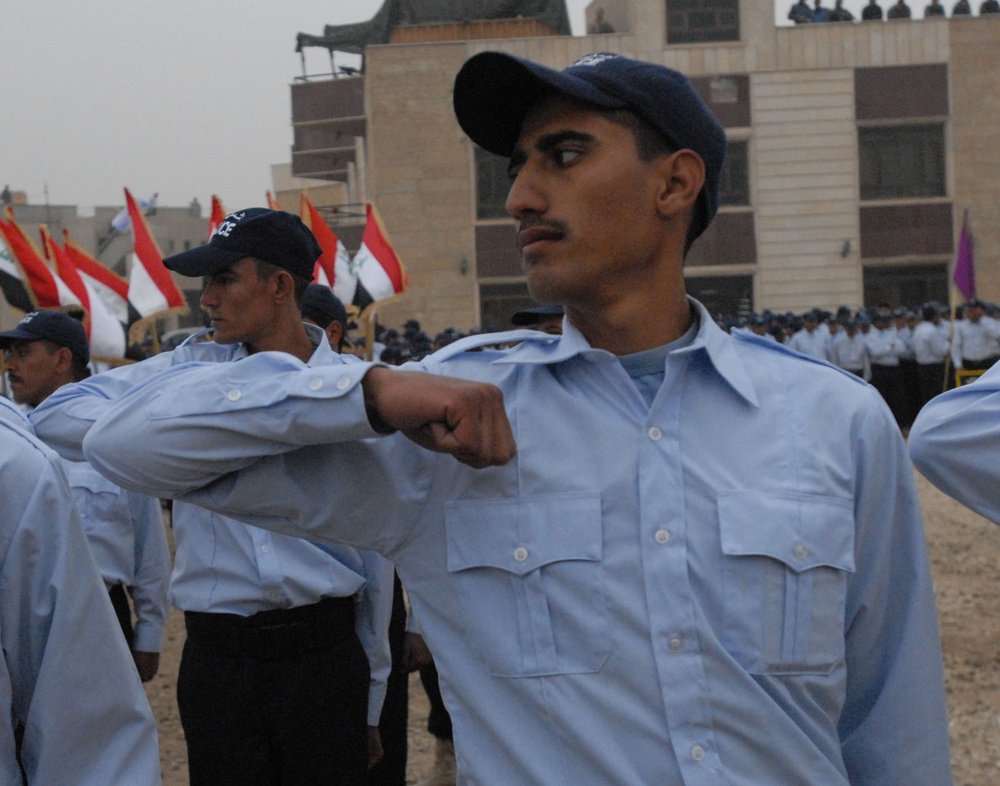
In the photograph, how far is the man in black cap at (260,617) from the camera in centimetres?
374

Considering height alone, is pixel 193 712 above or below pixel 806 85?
below

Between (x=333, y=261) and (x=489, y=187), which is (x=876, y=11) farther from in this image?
(x=333, y=261)

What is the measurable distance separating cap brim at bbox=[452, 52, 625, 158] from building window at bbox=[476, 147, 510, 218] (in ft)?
105

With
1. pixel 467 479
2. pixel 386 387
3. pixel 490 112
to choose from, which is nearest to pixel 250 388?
pixel 386 387

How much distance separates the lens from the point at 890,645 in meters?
2.07

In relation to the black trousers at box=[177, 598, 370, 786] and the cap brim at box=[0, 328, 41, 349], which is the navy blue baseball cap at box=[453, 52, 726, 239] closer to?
the black trousers at box=[177, 598, 370, 786]

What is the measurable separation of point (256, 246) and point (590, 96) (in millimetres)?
2207

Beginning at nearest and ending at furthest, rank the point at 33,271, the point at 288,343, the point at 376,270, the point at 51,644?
the point at 51,644 < the point at 288,343 < the point at 33,271 < the point at 376,270

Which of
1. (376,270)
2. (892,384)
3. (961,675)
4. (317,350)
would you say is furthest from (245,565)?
(892,384)

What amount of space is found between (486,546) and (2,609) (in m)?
0.79

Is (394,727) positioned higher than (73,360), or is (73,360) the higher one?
(73,360)

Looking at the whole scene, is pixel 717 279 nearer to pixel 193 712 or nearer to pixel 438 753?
pixel 438 753

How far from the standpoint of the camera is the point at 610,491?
6.31 feet

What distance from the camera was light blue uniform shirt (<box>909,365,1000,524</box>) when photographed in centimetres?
232
